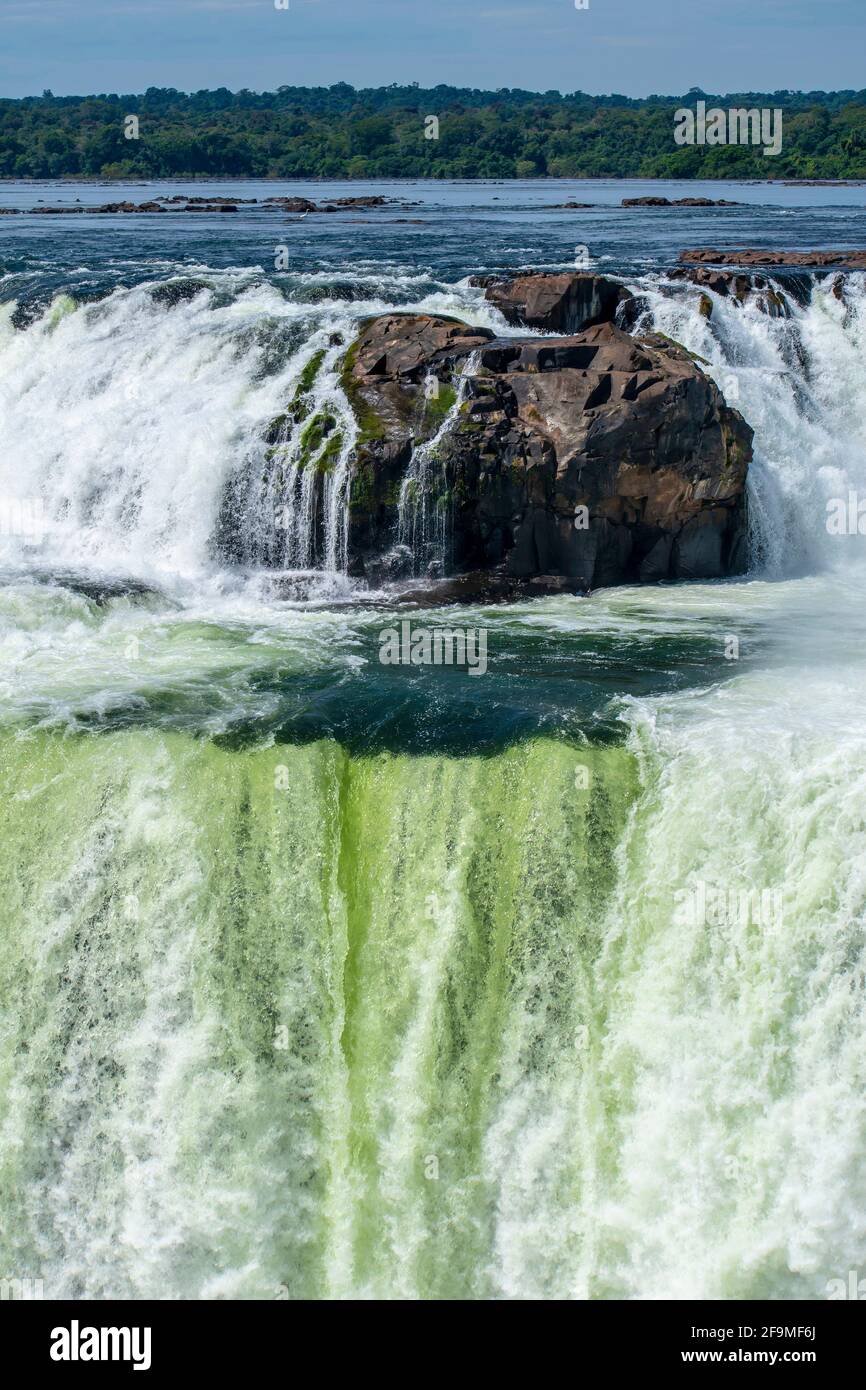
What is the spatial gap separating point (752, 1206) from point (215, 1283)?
4.08 m

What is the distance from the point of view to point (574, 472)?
61.9ft

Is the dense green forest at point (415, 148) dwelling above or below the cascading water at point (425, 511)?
above

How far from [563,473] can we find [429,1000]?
8858 millimetres

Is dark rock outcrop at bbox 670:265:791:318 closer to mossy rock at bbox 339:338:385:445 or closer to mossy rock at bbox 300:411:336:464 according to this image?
mossy rock at bbox 339:338:385:445

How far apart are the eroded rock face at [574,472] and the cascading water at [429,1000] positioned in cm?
521

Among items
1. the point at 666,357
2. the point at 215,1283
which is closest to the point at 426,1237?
the point at 215,1283

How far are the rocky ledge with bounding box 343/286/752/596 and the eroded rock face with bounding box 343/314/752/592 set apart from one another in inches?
0.7

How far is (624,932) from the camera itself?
11992 mm

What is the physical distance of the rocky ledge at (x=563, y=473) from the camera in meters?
19.0

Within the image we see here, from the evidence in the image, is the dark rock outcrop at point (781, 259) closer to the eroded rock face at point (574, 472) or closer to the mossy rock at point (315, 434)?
the eroded rock face at point (574, 472)

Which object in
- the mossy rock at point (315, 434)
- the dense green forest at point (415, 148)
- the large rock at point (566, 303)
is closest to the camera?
the mossy rock at point (315, 434)

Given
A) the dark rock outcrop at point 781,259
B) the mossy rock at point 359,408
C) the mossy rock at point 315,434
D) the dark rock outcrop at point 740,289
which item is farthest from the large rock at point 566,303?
the dark rock outcrop at point 781,259

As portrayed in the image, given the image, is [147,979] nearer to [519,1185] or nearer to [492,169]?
[519,1185]

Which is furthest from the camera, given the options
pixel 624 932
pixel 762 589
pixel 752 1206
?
pixel 762 589
